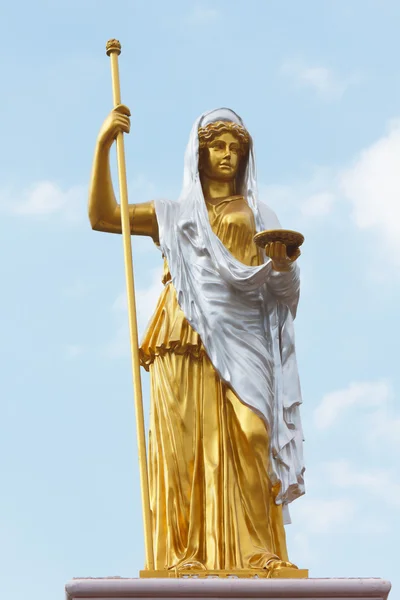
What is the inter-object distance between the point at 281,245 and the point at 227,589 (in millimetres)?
2603

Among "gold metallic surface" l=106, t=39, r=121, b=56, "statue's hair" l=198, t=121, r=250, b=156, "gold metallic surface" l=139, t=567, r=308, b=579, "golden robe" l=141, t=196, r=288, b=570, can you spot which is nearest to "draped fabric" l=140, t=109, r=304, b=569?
"golden robe" l=141, t=196, r=288, b=570

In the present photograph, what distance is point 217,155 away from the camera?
428 inches

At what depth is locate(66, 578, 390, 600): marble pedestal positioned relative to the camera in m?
8.55

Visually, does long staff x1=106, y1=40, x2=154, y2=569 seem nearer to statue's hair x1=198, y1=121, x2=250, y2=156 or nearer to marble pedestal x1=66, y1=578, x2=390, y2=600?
statue's hair x1=198, y1=121, x2=250, y2=156

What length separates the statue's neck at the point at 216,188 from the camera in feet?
35.9

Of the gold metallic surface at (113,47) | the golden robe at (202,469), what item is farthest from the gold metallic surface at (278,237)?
the gold metallic surface at (113,47)

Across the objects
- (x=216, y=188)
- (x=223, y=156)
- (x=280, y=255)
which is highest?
(x=223, y=156)

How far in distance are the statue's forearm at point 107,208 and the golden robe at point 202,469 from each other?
90cm

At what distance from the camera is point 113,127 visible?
1068cm

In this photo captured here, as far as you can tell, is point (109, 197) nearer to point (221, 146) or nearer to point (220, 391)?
point (221, 146)

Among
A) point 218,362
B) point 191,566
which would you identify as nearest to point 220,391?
point 218,362

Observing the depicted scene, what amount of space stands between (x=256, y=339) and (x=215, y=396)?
0.54 meters

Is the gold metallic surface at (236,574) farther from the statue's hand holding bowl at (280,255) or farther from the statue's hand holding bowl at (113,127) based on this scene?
the statue's hand holding bowl at (113,127)

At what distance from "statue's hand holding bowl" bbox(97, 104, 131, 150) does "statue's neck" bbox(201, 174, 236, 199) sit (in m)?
0.74
